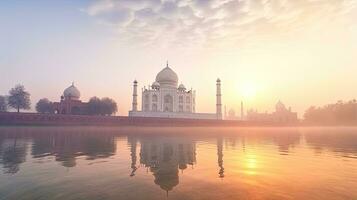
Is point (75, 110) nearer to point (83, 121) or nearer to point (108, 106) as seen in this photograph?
point (108, 106)

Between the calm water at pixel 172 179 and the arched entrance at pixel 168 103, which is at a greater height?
the arched entrance at pixel 168 103

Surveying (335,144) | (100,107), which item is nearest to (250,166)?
(335,144)

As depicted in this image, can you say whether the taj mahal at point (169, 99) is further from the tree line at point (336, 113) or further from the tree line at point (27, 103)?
the tree line at point (336, 113)

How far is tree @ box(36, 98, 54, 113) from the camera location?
3048 inches

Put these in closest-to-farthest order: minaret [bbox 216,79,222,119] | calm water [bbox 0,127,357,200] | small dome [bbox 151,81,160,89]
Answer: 1. calm water [bbox 0,127,357,200]
2. minaret [bbox 216,79,222,119]
3. small dome [bbox 151,81,160,89]

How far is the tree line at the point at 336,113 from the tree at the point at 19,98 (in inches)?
3707

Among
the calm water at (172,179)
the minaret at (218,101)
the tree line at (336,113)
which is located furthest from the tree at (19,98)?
the tree line at (336,113)

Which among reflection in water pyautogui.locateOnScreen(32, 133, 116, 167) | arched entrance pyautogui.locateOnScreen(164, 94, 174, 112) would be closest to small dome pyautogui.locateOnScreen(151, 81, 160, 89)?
arched entrance pyautogui.locateOnScreen(164, 94, 174, 112)

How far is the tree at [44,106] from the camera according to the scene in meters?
77.4

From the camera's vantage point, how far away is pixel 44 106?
79688 millimetres

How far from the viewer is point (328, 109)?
337 ft

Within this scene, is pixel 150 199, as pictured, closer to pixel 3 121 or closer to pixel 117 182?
pixel 117 182

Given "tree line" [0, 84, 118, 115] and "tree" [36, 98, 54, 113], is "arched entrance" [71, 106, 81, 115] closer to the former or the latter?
"tree line" [0, 84, 118, 115]

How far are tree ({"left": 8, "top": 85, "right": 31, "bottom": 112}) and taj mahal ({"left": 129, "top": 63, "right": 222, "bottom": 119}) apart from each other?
26632 millimetres
